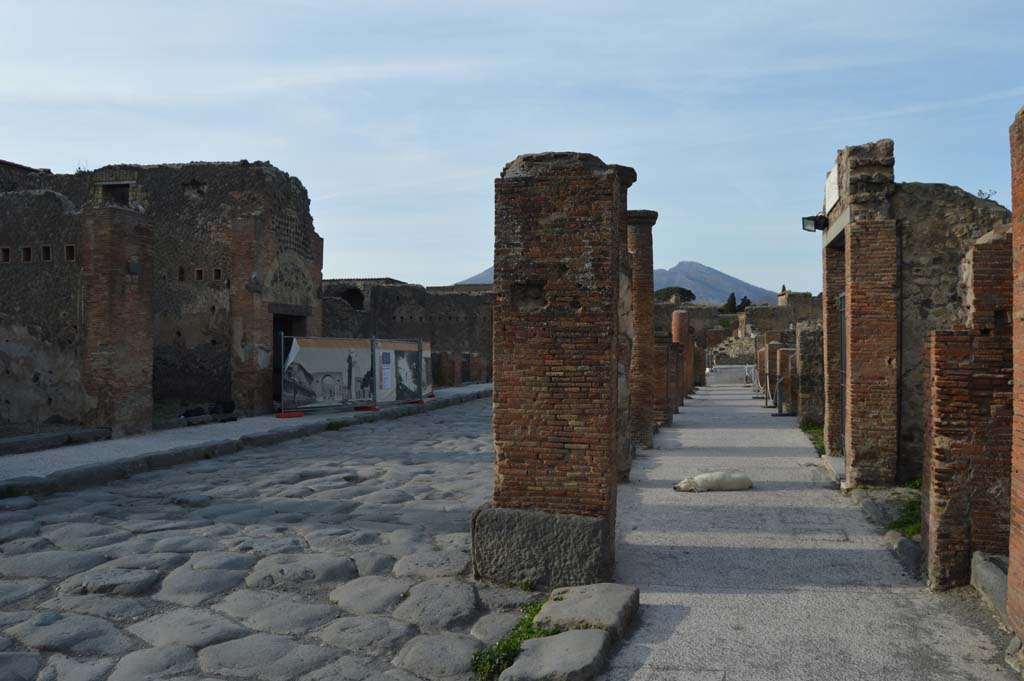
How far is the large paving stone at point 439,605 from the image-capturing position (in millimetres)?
4086

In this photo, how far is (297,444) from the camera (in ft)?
38.4

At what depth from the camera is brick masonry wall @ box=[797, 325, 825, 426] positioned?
534 inches

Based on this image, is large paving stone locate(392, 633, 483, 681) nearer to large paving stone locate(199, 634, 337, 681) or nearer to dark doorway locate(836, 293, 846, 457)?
large paving stone locate(199, 634, 337, 681)

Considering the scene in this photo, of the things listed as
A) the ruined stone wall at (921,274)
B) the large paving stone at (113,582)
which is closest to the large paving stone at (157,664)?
the large paving stone at (113,582)

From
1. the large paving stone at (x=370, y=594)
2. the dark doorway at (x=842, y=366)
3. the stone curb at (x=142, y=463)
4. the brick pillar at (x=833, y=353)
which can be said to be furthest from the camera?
the brick pillar at (x=833, y=353)

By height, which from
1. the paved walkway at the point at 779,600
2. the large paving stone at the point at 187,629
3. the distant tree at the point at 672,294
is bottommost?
the paved walkway at the point at 779,600

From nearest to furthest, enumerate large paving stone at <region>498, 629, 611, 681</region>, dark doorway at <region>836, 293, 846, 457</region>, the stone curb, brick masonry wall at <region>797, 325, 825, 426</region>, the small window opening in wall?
large paving stone at <region>498, 629, 611, 681</region>
the stone curb
dark doorway at <region>836, 293, 846, 457</region>
brick masonry wall at <region>797, 325, 825, 426</region>
the small window opening in wall

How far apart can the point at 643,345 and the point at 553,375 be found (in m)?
6.83

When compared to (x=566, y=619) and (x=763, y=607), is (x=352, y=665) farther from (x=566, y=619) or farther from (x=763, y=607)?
(x=763, y=607)

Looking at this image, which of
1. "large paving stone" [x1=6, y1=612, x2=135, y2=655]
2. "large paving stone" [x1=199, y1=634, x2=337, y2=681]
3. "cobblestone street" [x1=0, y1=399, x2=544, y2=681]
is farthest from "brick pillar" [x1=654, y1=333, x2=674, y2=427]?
"large paving stone" [x1=6, y1=612, x2=135, y2=655]

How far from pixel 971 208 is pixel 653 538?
468cm

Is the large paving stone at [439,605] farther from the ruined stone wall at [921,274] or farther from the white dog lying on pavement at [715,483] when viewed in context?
the ruined stone wall at [921,274]

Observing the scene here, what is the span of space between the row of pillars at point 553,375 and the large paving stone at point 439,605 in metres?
0.28

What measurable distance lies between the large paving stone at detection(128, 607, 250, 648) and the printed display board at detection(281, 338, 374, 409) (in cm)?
1121
